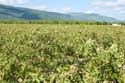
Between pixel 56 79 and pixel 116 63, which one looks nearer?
pixel 56 79

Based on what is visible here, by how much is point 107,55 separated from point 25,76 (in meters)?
1.59

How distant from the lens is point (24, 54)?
36.3ft

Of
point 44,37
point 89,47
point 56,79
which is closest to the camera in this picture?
point 56,79

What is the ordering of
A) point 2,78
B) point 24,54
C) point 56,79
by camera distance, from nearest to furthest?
point 56,79 → point 2,78 → point 24,54

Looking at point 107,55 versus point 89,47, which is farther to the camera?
point 89,47

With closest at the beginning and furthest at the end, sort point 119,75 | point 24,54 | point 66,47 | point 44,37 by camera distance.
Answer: point 119,75 < point 24,54 < point 66,47 < point 44,37

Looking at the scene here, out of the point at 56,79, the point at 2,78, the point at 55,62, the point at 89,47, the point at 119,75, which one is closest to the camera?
the point at 56,79

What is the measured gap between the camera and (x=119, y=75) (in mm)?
6117

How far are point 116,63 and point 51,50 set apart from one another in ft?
23.8

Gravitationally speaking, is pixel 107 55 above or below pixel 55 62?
above

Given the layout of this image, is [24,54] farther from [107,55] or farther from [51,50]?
[107,55]

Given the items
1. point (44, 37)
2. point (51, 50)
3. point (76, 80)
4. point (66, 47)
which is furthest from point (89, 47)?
point (44, 37)

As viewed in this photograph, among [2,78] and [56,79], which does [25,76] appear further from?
[56,79]

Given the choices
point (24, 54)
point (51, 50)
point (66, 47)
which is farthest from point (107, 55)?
point (66, 47)
